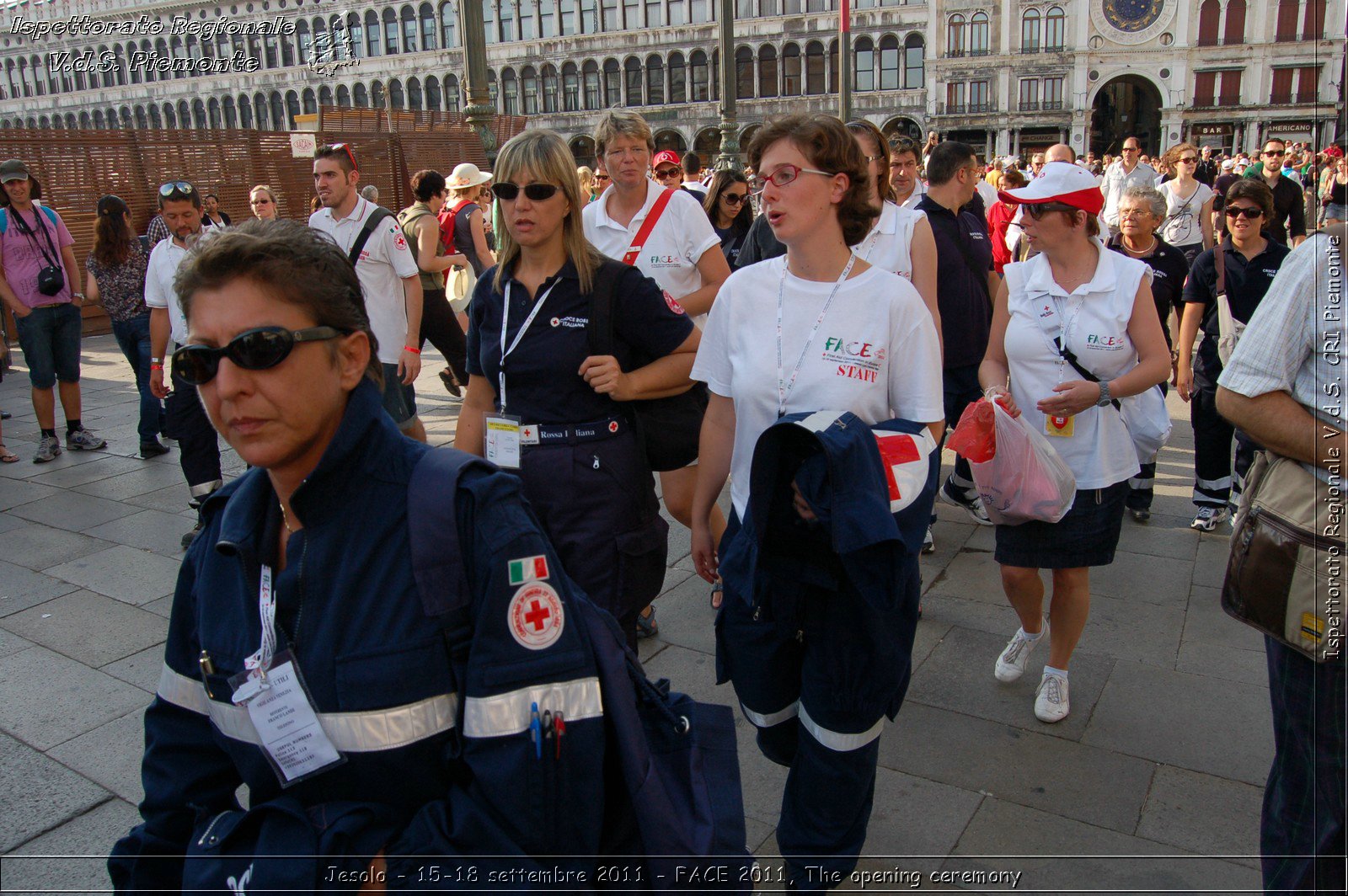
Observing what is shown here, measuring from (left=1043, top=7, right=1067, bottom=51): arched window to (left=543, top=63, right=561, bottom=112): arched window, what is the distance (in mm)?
30277

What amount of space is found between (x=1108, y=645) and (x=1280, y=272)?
2.48m

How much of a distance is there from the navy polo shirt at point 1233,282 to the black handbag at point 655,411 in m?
3.58

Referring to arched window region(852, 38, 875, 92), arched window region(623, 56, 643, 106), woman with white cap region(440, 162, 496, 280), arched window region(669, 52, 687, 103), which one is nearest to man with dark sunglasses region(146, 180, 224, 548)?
woman with white cap region(440, 162, 496, 280)

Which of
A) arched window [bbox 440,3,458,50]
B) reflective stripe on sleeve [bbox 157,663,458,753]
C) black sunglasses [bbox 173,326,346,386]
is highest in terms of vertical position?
arched window [bbox 440,3,458,50]

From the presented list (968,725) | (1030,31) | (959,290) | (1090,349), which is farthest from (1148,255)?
(1030,31)

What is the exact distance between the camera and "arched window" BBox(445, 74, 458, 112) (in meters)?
62.4

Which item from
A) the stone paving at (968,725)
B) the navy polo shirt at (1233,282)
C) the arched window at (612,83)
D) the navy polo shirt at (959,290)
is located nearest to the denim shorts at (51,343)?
the stone paving at (968,725)

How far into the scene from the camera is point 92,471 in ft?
23.9

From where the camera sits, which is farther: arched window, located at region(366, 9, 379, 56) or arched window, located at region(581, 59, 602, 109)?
arched window, located at region(581, 59, 602, 109)

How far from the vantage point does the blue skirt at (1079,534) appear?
334 centimetres

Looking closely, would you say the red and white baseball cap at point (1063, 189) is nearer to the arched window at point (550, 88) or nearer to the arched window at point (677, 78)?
the arched window at point (677, 78)

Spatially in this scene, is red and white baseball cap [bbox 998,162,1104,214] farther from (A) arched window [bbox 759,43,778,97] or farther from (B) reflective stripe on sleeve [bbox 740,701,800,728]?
(A) arched window [bbox 759,43,778,97]

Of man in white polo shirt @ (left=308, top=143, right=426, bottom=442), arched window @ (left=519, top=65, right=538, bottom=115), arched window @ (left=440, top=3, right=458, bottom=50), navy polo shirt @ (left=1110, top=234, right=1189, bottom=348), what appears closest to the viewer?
man in white polo shirt @ (left=308, top=143, right=426, bottom=442)

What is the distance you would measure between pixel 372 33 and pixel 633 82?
17529mm
